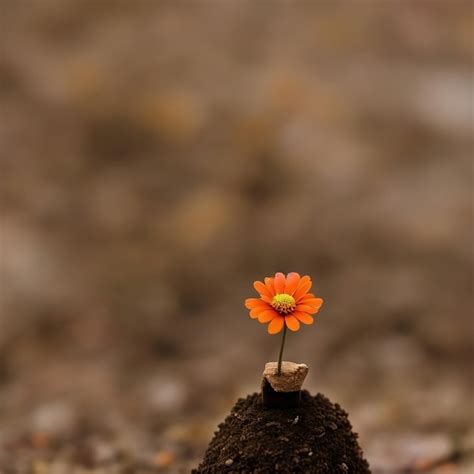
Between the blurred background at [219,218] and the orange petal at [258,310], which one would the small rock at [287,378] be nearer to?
the orange petal at [258,310]

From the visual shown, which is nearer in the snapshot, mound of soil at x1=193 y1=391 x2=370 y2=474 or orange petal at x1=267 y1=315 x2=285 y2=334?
orange petal at x1=267 y1=315 x2=285 y2=334

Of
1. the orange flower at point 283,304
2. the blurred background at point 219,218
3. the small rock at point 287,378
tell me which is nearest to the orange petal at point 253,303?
the orange flower at point 283,304

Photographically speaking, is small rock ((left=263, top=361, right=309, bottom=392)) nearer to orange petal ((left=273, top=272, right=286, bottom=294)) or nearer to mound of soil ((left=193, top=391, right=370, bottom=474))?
mound of soil ((left=193, top=391, right=370, bottom=474))

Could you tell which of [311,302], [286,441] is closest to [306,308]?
[311,302]

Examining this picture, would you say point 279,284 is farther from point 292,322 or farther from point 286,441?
point 286,441

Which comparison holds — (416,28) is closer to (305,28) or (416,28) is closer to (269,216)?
(305,28)

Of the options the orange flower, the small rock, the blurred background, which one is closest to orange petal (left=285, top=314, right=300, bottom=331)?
the orange flower

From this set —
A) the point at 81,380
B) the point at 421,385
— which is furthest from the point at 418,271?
the point at 81,380
